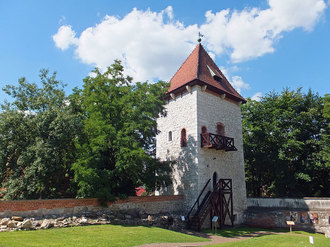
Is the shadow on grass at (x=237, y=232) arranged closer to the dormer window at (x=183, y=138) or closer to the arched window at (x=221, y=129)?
the dormer window at (x=183, y=138)

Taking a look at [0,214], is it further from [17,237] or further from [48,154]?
[48,154]

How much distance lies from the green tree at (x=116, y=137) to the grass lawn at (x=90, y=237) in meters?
2.05

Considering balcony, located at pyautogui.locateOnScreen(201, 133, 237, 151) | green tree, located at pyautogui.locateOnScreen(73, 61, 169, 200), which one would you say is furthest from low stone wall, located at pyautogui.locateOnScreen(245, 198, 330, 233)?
green tree, located at pyautogui.locateOnScreen(73, 61, 169, 200)

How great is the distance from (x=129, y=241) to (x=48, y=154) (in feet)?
20.7

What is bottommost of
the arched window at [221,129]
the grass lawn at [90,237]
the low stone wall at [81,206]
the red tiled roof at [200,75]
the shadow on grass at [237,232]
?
the shadow on grass at [237,232]

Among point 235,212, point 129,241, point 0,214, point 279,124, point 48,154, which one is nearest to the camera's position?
point 129,241

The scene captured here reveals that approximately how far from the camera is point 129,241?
29.3 ft

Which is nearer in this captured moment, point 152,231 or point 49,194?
point 152,231

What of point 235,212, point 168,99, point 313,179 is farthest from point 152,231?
point 313,179

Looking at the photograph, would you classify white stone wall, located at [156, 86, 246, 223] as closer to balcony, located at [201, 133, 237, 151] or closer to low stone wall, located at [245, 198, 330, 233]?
balcony, located at [201, 133, 237, 151]

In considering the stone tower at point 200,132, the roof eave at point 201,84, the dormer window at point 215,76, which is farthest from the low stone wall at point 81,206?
the dormer window at point 215,76

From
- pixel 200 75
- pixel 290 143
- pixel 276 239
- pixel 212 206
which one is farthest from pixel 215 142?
pixel 290 143

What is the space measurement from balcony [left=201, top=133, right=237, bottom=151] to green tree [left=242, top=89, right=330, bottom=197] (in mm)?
7113

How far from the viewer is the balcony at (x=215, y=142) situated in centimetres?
1575
